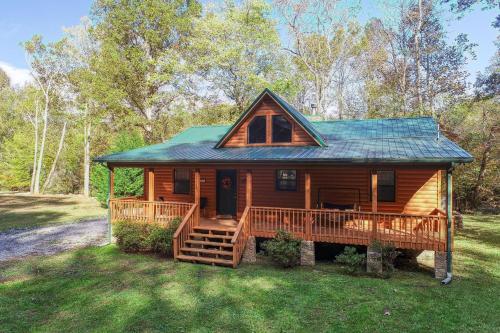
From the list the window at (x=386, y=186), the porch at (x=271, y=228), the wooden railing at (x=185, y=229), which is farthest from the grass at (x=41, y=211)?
the window at (x=386, y=186)

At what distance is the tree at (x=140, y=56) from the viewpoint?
2784 cm

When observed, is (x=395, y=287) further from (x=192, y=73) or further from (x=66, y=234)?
(x=192, y=73)

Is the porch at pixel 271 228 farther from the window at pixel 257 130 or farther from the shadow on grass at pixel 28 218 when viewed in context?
the shadow on grass at pixel 28 218

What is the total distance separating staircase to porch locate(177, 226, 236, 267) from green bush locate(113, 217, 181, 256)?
2.18 ft

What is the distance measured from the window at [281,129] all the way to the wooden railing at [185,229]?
14.2ft

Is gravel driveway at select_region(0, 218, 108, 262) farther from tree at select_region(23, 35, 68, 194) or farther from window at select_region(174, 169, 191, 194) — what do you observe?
tree at select_region(23, 35, 68, 194)

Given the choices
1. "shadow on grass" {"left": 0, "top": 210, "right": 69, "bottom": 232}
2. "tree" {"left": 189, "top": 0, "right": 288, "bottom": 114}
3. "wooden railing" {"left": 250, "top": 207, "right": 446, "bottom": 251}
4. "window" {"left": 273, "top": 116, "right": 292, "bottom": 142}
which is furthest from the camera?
"tree" {"left": 189, "top": 0, "right": 288, "bottom": 114}

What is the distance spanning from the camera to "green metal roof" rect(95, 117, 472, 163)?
1016 centimetres

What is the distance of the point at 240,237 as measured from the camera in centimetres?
1119

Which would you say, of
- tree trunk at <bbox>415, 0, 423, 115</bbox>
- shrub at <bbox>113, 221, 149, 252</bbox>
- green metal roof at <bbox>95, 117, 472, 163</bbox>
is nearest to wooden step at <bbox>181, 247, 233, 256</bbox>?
shrub at <bbox>113, 221, 149, 252</bbox>

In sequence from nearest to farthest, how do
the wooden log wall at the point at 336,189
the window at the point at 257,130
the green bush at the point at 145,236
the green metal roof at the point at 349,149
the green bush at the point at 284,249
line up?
1. the green metal roof at the point at 349,149
2. the green bush at the point at 284,249
3. the green bush at the point at 145,236
4. the wooden log wall at the point at 336,189
5. the window at the point at 257,130

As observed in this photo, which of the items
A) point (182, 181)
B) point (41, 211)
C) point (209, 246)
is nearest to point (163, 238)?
point (209, 246)

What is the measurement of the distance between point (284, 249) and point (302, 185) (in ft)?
13.6

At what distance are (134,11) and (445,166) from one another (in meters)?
27.9
